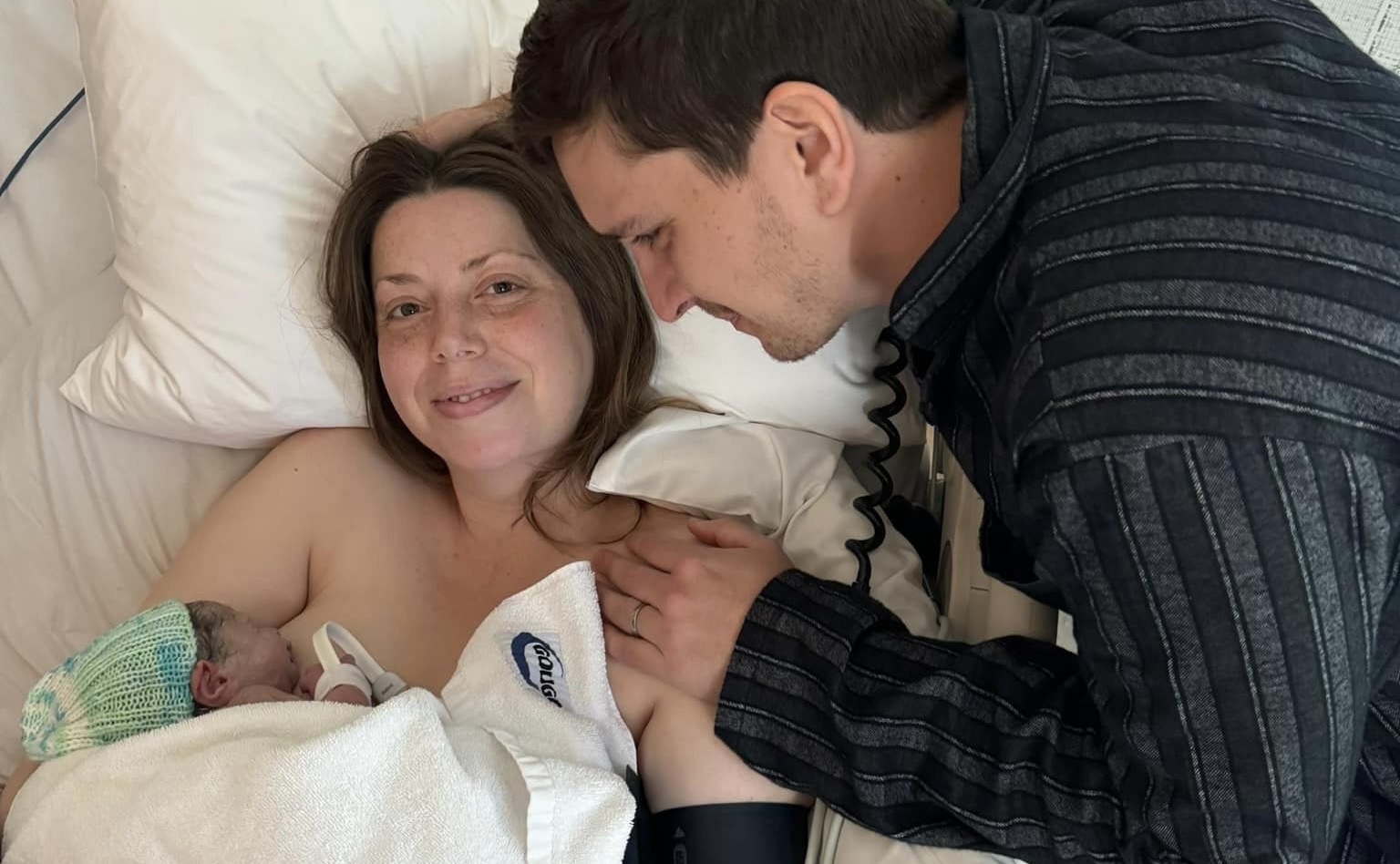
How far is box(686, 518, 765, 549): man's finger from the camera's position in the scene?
1255mm

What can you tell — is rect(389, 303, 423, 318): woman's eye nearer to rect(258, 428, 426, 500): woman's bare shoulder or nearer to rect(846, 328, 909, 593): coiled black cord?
rect(258, 428, 426, 500): woman's bare shoulder

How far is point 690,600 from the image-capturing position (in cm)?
118

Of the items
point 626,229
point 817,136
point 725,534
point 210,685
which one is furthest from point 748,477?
point 210,685

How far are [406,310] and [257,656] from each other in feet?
1.59

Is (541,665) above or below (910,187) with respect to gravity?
below

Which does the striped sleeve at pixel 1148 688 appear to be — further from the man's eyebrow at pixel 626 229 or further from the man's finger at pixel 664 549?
the man's eyebrow at pixel 626 229

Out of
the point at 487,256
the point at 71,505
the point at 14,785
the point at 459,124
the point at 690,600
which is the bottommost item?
the point at 14,785

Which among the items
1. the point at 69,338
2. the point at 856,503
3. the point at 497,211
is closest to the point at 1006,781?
the point at 856,503

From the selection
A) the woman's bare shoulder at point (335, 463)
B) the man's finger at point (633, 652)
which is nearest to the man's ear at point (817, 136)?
the man's finger at point (633, 652)

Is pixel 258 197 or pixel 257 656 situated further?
pixel 258 197

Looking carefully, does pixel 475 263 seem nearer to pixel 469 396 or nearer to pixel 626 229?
pixel 469 396

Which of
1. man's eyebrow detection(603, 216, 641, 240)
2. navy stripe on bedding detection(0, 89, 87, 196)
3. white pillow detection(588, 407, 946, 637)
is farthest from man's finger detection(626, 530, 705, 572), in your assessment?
navy stripe on bedding detection(0, 89, 87, 196)

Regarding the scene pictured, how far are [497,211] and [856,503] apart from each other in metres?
0.61

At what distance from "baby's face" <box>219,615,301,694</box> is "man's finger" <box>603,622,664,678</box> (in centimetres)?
39
